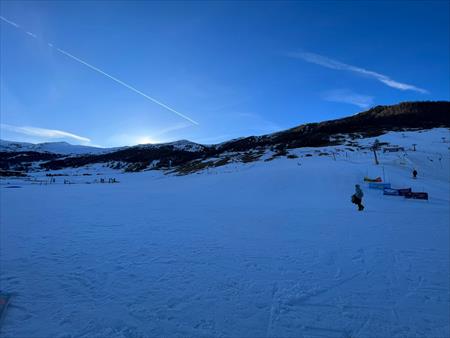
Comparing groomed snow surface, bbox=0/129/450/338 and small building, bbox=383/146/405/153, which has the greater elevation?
small building, bbox=383/146/405/153

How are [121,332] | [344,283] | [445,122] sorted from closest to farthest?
[121,332] < [344,283] < [445,122]

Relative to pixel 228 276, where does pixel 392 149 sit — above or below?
above

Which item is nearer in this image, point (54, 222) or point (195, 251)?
point (195, 251)

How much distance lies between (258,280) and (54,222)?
33.8 ft

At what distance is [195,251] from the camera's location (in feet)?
24.9

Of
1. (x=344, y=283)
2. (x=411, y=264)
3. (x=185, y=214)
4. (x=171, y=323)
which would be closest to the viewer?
(x=171, y=323)

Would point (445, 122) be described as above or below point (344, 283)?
above

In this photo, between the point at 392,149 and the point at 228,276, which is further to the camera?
the point at 392,149

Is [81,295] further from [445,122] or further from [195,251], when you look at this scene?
[445,122]

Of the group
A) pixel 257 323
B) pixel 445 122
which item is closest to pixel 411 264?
pixel 257 323

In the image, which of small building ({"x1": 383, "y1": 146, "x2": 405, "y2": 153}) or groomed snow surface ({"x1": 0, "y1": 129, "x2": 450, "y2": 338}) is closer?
groomed snow surface ({"x1": 0, "y1": 129, "x2": 450, "y2": 338})

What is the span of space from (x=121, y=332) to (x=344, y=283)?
4500mm

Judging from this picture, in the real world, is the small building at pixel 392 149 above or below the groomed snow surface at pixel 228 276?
above

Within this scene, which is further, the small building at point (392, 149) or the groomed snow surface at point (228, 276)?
the small building at point (392, 149)
